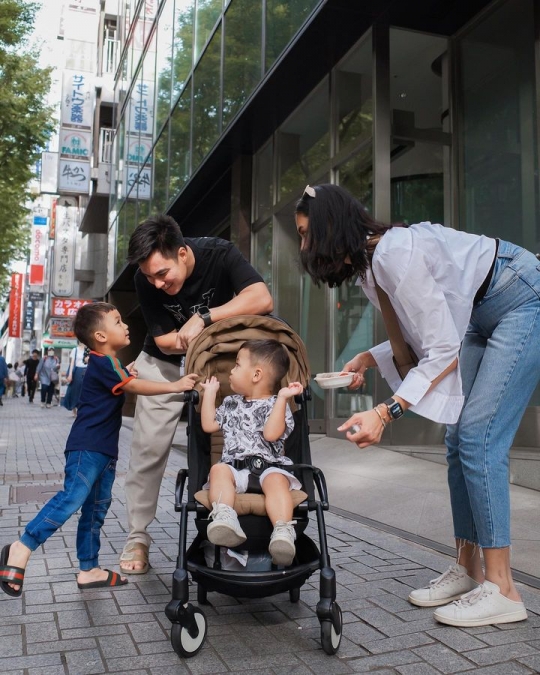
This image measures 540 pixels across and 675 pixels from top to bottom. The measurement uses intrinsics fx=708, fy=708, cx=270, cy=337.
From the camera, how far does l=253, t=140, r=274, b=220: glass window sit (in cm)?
1220

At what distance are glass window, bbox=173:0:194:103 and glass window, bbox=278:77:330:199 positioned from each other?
4.32 meters

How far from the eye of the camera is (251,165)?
12.9 m

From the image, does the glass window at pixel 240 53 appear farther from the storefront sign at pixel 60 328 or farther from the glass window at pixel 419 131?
the storefront sign at pixel 60 328

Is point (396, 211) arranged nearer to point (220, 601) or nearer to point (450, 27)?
point (450, 27)

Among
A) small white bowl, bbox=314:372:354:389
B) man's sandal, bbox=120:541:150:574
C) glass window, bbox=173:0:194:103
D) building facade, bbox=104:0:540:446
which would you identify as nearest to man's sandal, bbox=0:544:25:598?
man's sandal, bbox=120:541:150:574

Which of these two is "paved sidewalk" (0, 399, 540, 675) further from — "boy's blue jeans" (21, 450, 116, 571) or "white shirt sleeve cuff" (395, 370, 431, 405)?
"white shirt sleeve cuff" (395, 370, 431, 405)

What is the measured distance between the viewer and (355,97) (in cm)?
918

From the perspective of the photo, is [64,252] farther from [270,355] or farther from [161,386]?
[270,355]

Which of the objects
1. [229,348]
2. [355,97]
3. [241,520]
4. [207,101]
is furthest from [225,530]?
[207,101]

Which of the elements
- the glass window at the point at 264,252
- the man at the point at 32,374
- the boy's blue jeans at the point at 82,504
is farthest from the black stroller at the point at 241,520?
the man at the point at 32,374

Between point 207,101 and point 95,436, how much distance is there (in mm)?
10727

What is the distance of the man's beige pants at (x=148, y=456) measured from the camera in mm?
3898

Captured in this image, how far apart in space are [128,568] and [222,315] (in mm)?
1457

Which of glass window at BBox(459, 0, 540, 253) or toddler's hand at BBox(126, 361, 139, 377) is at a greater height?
glass window at BBox(459, 0, 540, 253)
